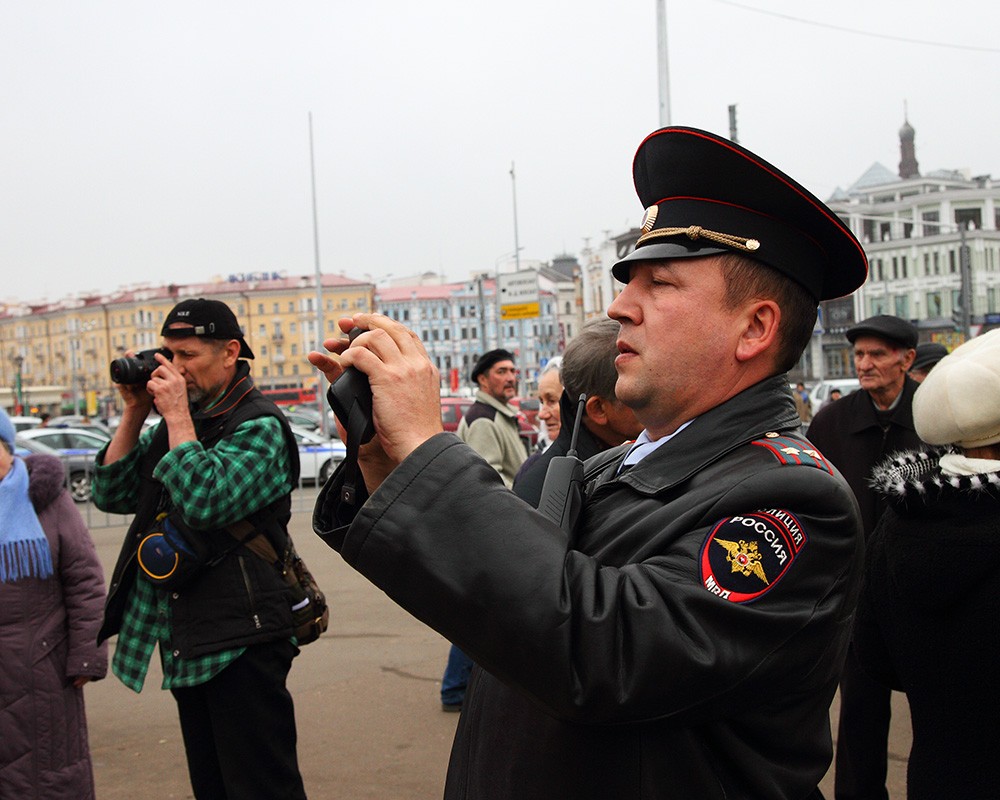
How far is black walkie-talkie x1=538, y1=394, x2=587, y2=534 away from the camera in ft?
5.42

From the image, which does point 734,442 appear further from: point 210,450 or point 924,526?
point 210,450

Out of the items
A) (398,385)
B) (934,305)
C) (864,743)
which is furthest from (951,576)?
(934,305)

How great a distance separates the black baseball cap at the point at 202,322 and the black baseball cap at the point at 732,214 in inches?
96.2

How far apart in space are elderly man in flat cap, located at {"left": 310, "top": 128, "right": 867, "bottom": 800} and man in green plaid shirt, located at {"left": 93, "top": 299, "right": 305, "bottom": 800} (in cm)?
192

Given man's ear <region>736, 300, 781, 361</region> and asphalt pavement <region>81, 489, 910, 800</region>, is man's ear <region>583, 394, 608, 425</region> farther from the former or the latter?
asphalt pavement <region>81, 489, 910, 800</region>

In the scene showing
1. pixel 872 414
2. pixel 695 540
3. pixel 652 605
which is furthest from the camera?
pixel 872 414

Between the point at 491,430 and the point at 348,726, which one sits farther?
the point at 491,430

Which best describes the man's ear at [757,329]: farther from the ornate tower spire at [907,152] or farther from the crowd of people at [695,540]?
the ornate tower spire at [907,152]

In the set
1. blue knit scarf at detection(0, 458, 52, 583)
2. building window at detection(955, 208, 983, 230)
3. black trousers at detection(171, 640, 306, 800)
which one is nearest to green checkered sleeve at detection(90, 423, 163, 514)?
blue knit scarf at detection(0, 458, 52, 583)

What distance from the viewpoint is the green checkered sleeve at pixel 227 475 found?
3.42 m

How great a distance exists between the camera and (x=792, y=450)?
157cm

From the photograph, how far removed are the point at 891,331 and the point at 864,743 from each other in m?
2.15

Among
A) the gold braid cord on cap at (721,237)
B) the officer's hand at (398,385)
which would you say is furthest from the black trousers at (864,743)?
the officer's hand at (398,385)

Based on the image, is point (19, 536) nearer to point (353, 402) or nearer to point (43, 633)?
point (43, 633)
